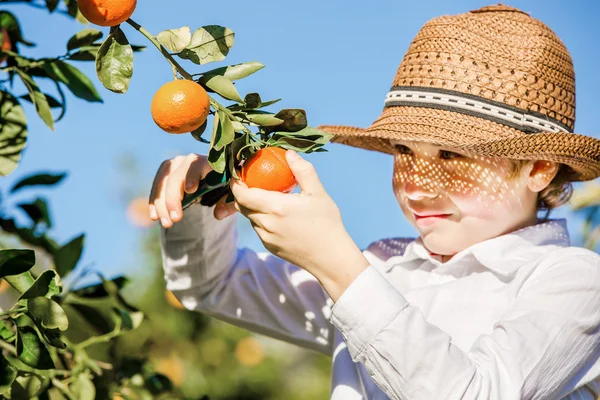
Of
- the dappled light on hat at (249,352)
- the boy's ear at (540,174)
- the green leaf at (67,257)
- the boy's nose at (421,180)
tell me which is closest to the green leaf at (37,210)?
the green leaf at (67,257)

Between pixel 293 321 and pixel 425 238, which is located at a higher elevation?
pixel 425 238

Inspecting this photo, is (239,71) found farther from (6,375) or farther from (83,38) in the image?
(6,375)

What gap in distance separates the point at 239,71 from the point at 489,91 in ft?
1.97

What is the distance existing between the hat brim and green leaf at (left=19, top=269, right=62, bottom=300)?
65 cm

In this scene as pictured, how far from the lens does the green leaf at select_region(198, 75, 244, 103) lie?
0.96m

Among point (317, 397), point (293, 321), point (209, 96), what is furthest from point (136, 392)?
point (317, 397)

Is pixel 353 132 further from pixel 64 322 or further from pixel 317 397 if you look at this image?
pixel 317 397

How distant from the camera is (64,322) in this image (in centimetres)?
99

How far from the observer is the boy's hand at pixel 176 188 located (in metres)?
1.24

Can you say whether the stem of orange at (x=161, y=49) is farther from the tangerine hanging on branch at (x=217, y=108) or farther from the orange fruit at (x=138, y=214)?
the orange fruit at (x=138, y=214)

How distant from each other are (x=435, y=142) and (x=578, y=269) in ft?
1.02

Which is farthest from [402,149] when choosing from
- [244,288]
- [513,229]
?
[244,288]

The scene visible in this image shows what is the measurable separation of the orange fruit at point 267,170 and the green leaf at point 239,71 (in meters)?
0.10

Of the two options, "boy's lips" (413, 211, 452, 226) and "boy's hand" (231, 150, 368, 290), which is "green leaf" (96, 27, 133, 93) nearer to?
"boy's hand" (231, 150, 368, 290)
